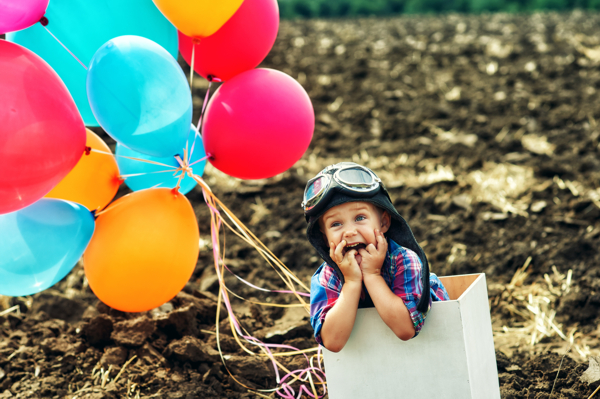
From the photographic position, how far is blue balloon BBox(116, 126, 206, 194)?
86.8 inches

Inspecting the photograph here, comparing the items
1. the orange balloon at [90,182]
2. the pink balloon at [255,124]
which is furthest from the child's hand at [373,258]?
the orange balloon at [90,182]

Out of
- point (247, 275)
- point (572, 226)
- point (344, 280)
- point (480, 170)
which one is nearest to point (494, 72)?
point (480, 170)

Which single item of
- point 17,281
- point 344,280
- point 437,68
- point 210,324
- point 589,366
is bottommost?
point 437,68

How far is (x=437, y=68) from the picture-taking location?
620cm

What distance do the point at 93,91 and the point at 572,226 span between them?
280 centimetres

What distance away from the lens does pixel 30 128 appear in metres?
1.57

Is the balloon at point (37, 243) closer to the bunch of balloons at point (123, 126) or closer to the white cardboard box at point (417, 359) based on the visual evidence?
the bunch of balloons at point (123, 126)

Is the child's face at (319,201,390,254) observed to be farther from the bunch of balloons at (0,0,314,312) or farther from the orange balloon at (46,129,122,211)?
the orange balloon at (46,129,122,211)

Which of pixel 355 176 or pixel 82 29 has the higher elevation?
pixel 82 29

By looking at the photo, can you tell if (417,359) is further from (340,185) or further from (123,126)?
(123,126)

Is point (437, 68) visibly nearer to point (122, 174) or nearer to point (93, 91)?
point (122, 174)

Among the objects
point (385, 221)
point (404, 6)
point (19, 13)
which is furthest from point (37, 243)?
point (404, 6)

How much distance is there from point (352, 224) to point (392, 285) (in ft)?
0.73

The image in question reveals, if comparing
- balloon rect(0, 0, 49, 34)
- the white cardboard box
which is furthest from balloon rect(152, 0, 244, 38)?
the white cardboard box
